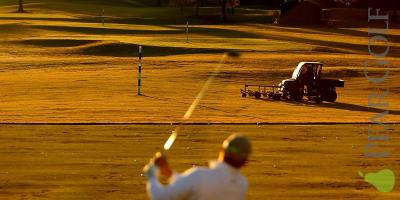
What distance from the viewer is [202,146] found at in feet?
74.9

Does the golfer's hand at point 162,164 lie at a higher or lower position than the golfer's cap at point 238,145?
lower

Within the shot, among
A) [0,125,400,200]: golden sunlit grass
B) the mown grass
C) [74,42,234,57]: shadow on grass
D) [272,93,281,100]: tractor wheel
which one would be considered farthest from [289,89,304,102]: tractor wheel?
[74,42,234,57]: shadow on grass

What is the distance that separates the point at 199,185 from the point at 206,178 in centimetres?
8

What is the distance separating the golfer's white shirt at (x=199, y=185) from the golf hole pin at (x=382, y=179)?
9.90m

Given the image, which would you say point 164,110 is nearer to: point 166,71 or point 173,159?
point 173,159

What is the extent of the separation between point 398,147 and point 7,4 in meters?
112

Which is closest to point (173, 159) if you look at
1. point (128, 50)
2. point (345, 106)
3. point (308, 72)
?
point (345, 106)

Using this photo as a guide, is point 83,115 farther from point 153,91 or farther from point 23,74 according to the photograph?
point 23,74

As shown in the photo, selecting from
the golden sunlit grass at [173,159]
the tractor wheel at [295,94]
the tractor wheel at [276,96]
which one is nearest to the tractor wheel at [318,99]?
the tractor wheel at [295,94]

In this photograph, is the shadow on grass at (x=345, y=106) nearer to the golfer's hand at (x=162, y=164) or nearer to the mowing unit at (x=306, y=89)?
the mowing unit at (x=306, y=89)

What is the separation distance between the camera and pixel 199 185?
757 centimetres

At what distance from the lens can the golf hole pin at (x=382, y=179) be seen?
17.4 metres

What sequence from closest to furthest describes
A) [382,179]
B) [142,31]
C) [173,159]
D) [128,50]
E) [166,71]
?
[382,179], [173,159], [166,71], [128,50], [142,31]

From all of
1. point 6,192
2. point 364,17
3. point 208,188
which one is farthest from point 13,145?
point 364,17
